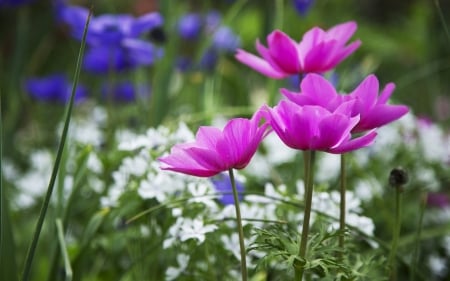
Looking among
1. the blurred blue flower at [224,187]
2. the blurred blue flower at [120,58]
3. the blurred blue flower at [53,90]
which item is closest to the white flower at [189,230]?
the blurred blue flower at [224,187]

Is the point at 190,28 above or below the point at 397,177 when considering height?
above

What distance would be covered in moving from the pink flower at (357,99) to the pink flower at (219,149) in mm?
79

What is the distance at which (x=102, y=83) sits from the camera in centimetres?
269

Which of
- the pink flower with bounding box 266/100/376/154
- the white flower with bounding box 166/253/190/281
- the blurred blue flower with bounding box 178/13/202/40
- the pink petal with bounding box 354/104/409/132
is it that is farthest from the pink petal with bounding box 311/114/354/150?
the blurred blue flower with bounding box 178/13/202/40

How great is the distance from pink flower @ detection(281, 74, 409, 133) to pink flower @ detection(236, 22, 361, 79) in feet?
0.31

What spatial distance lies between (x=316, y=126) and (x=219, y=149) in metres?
0.09

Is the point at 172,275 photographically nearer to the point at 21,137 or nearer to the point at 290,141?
the point at 290,141

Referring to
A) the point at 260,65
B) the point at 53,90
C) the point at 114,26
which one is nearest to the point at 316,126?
the point at 260,65

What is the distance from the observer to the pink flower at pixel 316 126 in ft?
2.31

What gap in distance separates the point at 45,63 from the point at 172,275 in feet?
9.03

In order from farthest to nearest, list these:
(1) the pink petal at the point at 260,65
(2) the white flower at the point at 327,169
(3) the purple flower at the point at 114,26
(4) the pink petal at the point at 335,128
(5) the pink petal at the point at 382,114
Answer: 1. (2) the white flower at the point at 327,169
2. (3) the purple flower at the point at 114,26
3. (1) the pink petal at the point at 260,65
4. (5) the pink petal at the point at 382,114
5. (4) the pink petal at the point at 335,128

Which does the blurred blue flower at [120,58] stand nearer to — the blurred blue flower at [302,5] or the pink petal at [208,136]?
the blurred blue flower at [302,5]

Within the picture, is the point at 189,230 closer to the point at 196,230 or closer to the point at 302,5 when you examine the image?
the point at 196,230

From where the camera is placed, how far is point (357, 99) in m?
0.79
